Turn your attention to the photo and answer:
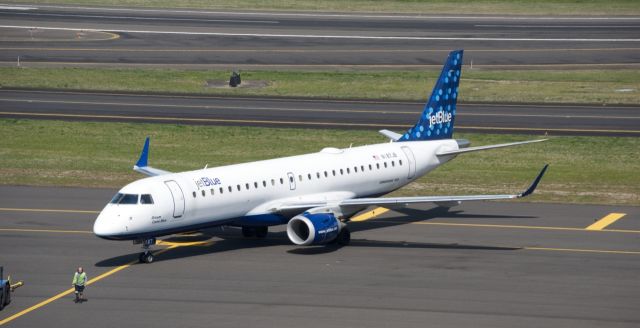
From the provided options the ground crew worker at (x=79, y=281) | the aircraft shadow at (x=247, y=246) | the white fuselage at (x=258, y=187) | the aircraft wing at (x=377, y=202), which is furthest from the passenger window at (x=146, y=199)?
the aircraft wing at (x=377, y=202)

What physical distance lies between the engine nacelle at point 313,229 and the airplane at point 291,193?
42mm

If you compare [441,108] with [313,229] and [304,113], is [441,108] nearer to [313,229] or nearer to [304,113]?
[313,229]

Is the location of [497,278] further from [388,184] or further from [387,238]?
[388,184]

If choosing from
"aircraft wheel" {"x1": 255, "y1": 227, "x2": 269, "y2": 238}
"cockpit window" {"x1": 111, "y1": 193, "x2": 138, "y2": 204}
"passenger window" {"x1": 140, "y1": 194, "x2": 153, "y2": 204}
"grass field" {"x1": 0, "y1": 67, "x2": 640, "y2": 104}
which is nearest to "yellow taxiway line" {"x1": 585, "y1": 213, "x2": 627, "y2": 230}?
"aircraft wheel" {"x1": 255, "y1": 227, "x2": 269, "y2": 238}

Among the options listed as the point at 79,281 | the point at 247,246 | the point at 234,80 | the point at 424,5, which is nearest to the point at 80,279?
the point at 79,281

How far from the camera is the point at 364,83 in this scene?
3703 inches

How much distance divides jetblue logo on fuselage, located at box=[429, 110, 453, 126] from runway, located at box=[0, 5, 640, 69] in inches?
1693

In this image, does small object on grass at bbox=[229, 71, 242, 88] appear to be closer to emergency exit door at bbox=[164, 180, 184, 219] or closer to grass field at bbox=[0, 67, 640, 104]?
grass field at bbox=[0, 67, 640, 104]

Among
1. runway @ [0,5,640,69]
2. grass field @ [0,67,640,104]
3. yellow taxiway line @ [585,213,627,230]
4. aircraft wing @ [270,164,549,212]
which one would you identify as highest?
runway @ [0,5,640,69]

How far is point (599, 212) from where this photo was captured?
56000 millimetres

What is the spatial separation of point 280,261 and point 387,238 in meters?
6.65

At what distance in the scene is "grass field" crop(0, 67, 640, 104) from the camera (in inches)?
3551

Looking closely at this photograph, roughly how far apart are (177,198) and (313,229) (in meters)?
5.78

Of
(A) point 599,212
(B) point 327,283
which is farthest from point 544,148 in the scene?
(B) point 327,283
